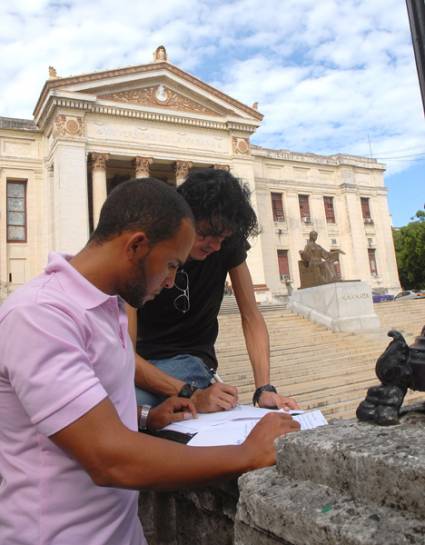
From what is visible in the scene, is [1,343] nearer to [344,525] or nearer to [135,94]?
[344,525]

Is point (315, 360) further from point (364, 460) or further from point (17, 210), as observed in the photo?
point (17, 210)

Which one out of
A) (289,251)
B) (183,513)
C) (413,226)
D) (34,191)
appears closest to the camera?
(183,513)

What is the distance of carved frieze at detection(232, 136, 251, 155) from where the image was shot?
83.6ft

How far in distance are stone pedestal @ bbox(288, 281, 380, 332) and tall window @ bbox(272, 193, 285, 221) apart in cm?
1482

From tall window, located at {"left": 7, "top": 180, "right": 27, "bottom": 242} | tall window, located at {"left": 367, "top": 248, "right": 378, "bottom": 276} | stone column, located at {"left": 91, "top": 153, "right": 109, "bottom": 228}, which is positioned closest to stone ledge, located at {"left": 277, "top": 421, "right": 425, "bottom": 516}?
stone column, located at {"left": 91, "top": 153, "right": 109, "bottom": 228}

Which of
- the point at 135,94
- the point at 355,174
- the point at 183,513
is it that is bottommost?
the point at 183,513

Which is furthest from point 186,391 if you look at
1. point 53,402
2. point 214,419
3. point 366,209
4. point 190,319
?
point 366,209

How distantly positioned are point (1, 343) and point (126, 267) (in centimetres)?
43

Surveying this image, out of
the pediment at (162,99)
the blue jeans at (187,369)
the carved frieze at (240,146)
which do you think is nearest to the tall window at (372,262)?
the carved frieze at (240,146)

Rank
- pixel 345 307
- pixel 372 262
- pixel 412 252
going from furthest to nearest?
pixel 412 252 < pixel 372 262 < pixel 345 307

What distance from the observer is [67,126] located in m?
20.9

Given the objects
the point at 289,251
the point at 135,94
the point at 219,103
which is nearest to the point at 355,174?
the point at 289,251

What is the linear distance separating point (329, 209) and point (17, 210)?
20.0 m

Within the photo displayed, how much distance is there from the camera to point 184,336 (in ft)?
8.08
